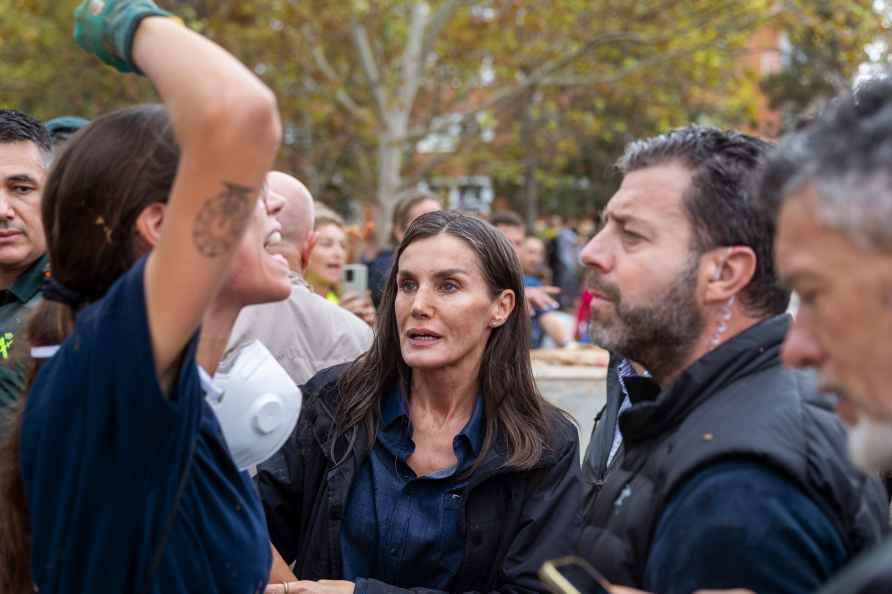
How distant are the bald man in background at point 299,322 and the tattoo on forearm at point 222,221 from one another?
2.20 m

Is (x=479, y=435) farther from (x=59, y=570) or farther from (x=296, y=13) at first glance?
(x=296, y=13)

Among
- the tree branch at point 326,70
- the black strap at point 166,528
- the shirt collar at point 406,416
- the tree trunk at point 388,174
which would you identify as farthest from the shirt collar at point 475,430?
the tree branch at point 326,70

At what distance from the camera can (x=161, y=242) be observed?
5.70 feet

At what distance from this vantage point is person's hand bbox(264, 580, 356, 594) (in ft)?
9.63

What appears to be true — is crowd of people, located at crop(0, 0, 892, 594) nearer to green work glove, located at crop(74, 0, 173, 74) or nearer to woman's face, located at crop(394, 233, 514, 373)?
green work glove, located at crop(74, 0, 173, 74)

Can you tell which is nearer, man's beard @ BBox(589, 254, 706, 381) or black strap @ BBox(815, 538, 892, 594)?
black strap @ BBox(815, 538, 892, 594)

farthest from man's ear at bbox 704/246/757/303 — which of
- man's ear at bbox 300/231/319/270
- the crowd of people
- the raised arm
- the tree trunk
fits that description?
the tree trunk

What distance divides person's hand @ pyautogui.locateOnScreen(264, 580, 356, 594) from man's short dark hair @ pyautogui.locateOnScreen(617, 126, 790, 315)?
1.39m

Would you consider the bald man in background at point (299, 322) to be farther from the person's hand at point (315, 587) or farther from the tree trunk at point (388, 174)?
the tree trunk at point (388, 174)

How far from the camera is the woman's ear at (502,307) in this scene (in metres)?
3.52

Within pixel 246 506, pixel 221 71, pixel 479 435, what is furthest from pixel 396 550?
pixel 221 71

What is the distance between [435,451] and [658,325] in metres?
1.10

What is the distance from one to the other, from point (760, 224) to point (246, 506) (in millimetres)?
1281

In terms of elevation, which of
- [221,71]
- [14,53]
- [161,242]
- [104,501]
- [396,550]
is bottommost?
[396,550]
